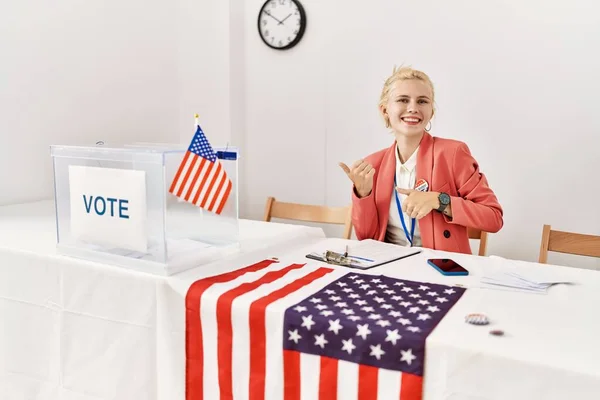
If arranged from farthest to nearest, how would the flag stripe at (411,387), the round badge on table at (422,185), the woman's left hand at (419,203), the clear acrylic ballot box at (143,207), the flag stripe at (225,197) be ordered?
the round badge on table at (422,185) → the woman's left hand at (419,203) → the flag stripe at (225,197) → the clear acrylic ballot box at (143,207) → the flag stripe at (411,387)

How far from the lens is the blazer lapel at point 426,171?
2123 millimetres

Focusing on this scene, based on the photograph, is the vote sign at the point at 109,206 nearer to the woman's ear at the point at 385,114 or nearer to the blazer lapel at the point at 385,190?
the blazer lapel at the point at 385,190

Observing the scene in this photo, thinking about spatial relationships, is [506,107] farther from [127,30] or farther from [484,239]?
[127,30]

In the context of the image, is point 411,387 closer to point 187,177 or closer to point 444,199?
point 187,177

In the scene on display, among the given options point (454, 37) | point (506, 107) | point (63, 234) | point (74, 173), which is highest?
point (454, 37)

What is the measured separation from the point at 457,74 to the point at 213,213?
76.8 inches

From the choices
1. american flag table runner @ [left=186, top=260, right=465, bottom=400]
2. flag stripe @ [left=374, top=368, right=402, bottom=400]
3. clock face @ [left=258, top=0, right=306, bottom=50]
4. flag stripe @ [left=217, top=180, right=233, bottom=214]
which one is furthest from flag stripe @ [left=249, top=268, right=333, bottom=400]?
clock face @ [left=258, top=0, right=306, bottom=50]

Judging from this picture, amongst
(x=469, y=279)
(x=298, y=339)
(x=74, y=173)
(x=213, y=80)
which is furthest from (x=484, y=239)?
(x=213, y=80)

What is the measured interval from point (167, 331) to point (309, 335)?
379mm

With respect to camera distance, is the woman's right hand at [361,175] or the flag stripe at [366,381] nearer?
the flag stripe at [366,381]

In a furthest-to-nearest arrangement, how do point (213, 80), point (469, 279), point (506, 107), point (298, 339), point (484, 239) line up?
point (213, 80)
point (506, 107)
point (484, 239)
point (469, 279)
point (298, 339)

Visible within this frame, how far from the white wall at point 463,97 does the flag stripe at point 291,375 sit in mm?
2132

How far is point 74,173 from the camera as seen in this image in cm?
154

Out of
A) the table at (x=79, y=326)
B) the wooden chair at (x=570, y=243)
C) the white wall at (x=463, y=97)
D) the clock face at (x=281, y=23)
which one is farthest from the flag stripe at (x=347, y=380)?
the clock face at (x=281, y=23)
